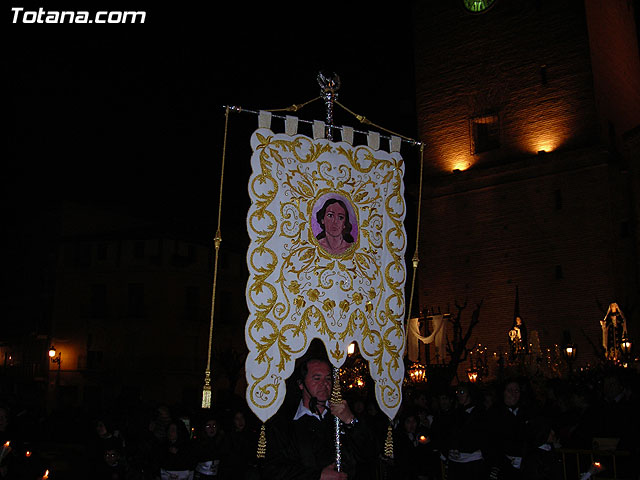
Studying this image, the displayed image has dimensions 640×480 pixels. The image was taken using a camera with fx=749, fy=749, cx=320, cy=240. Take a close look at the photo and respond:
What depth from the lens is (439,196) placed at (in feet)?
87.2

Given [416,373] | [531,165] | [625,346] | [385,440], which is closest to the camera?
[385,440]

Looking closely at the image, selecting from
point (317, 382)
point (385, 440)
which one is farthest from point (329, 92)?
point (385, 440)

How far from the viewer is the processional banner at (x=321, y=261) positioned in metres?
6.38

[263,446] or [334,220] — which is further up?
[334,220]

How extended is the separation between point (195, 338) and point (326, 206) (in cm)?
3338

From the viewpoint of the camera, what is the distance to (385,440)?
8000mm

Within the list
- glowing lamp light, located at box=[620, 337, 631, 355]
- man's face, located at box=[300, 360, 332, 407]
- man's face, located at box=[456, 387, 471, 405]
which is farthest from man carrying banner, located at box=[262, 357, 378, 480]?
glowing lamp light, located at box=[620, 337, 631, 355]

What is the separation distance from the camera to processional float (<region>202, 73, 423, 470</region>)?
6.38 metres

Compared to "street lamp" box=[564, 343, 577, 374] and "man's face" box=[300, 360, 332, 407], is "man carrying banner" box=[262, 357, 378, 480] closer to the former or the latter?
"man's face" box=[300, 360, 332, 407]

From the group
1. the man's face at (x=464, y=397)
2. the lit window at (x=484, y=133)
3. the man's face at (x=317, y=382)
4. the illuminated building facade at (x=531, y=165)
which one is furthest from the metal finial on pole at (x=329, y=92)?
the lit window at (x=484, y=133)

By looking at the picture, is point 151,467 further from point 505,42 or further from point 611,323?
point 505,42

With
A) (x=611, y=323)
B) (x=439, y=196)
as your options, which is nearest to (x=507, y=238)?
(x=439, y=196)

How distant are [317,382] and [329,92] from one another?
284 cm

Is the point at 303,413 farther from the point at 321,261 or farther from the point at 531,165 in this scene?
the point at 531,165
